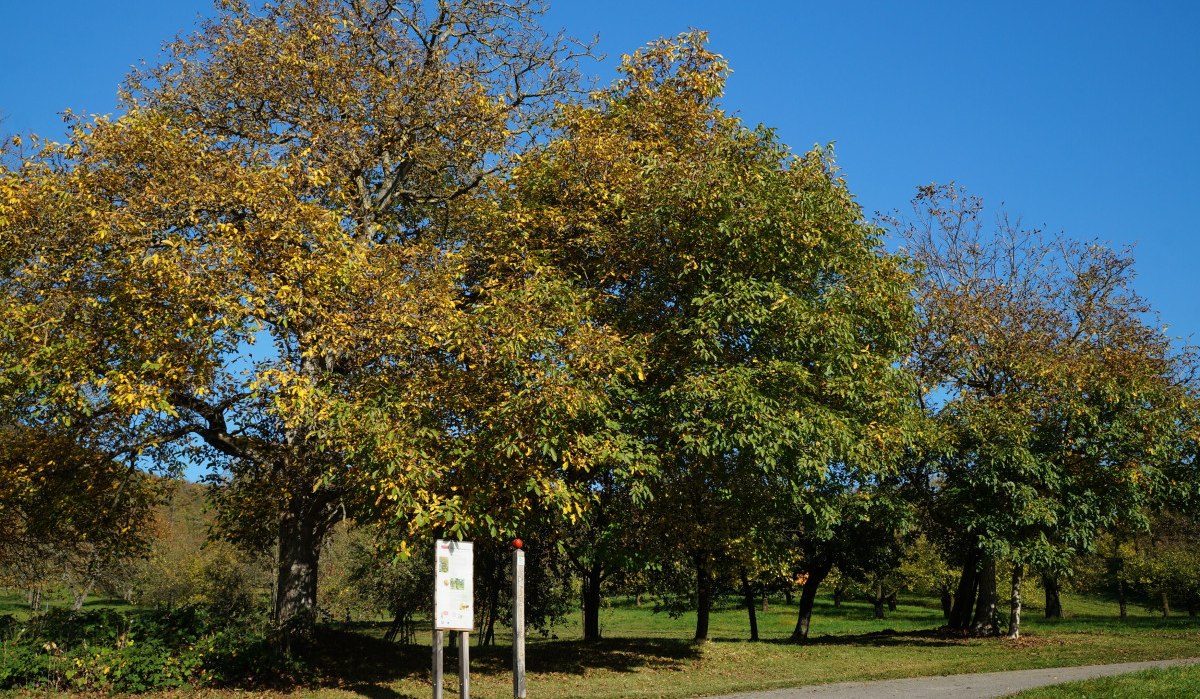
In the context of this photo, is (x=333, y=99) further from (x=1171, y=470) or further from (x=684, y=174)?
(x=1171, y=470)

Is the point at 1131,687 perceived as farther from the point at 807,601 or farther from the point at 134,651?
the point at 807,601

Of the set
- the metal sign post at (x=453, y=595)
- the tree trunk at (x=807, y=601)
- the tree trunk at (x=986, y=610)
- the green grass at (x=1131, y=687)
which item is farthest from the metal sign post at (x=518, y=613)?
the tree trunk at (x=986, y=610)

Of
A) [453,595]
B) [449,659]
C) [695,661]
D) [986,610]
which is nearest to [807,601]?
[986,610]

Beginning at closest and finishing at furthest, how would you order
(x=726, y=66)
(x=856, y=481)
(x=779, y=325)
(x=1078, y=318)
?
(x=779, y=325) < (x=726, y=66) < (x=856, y=481) < (x=1078, y=318)

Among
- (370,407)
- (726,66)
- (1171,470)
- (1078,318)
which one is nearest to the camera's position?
(370,407)

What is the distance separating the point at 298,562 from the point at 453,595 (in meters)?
7.46

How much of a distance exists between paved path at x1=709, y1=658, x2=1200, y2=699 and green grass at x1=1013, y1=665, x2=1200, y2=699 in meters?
0.70

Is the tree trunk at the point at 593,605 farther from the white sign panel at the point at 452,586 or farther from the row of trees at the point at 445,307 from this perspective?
the white sign panel at the point at 452,586

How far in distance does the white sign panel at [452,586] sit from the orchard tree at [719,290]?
4521mm

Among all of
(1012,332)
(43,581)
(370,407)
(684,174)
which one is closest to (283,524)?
(370,407)

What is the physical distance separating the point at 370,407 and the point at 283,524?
5642 millimetres

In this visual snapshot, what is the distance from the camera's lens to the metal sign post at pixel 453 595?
1237cm

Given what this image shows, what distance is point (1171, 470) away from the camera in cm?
2802

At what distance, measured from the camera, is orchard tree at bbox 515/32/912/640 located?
17.0m
